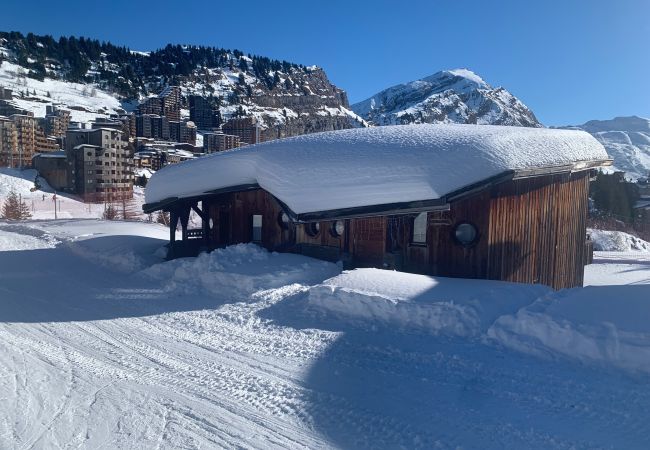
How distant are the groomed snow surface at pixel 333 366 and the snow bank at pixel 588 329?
0.02 metres

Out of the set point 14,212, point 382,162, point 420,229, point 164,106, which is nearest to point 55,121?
point 164,106

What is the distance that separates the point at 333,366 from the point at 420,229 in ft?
17.3

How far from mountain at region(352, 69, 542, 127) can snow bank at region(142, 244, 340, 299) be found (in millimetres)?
138732

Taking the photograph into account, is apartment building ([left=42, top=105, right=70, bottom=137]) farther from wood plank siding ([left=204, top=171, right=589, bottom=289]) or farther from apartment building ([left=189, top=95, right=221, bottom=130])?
wood plank siding ([left=204, top=171, right=589, bottom=289])

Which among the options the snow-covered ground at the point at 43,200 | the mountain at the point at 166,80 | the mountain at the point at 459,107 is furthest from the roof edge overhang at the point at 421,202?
the mountain at the point at 459,107

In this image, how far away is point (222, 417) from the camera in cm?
407

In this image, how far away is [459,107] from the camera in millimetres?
170000

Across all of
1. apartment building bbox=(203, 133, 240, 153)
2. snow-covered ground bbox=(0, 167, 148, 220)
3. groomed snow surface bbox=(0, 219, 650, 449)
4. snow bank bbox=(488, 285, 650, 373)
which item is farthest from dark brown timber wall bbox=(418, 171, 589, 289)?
apartment building bbox=(203, 133, 240, 153)

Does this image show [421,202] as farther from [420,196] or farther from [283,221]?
[283,221]

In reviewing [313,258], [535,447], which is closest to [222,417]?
[535,447]

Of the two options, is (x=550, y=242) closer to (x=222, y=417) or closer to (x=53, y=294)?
(x=222, y=417)

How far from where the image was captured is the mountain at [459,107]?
159m

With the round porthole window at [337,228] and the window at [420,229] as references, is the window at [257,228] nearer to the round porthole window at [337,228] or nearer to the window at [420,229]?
the round porthole window at [337,228]

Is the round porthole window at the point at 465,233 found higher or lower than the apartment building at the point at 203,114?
lower
